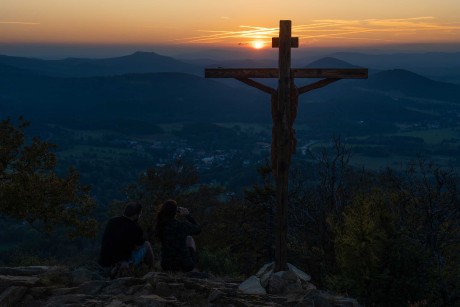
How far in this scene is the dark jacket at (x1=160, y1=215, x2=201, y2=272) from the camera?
8.77 meters

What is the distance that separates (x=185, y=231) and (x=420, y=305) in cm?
635

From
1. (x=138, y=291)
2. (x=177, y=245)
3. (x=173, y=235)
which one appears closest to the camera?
(x=138, y=291)

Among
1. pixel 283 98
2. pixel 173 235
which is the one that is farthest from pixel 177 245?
pixel 283 98

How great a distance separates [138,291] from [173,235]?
1.28 m

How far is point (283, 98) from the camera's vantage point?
9188 millimetres

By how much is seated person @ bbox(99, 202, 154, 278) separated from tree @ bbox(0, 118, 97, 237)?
6.46 m

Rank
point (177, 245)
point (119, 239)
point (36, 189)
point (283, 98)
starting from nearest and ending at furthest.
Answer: point (119, 239) → point (177, 245) → point (283, 98) → point (36, 189)

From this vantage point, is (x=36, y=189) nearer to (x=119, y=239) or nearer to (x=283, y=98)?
(x=119, y=239)

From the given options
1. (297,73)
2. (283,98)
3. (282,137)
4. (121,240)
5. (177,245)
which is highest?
(297,73)

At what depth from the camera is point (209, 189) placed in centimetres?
3394

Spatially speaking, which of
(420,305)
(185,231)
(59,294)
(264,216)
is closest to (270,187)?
(264,216)

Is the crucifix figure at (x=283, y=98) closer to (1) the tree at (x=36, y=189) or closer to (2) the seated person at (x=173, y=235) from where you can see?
(2) the seated person at (x=173, y=235)

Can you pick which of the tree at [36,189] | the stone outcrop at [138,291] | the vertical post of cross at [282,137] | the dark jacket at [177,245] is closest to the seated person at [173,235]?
the dark jacket at [177,245]

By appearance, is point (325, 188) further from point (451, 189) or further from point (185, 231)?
point (185, 231)
